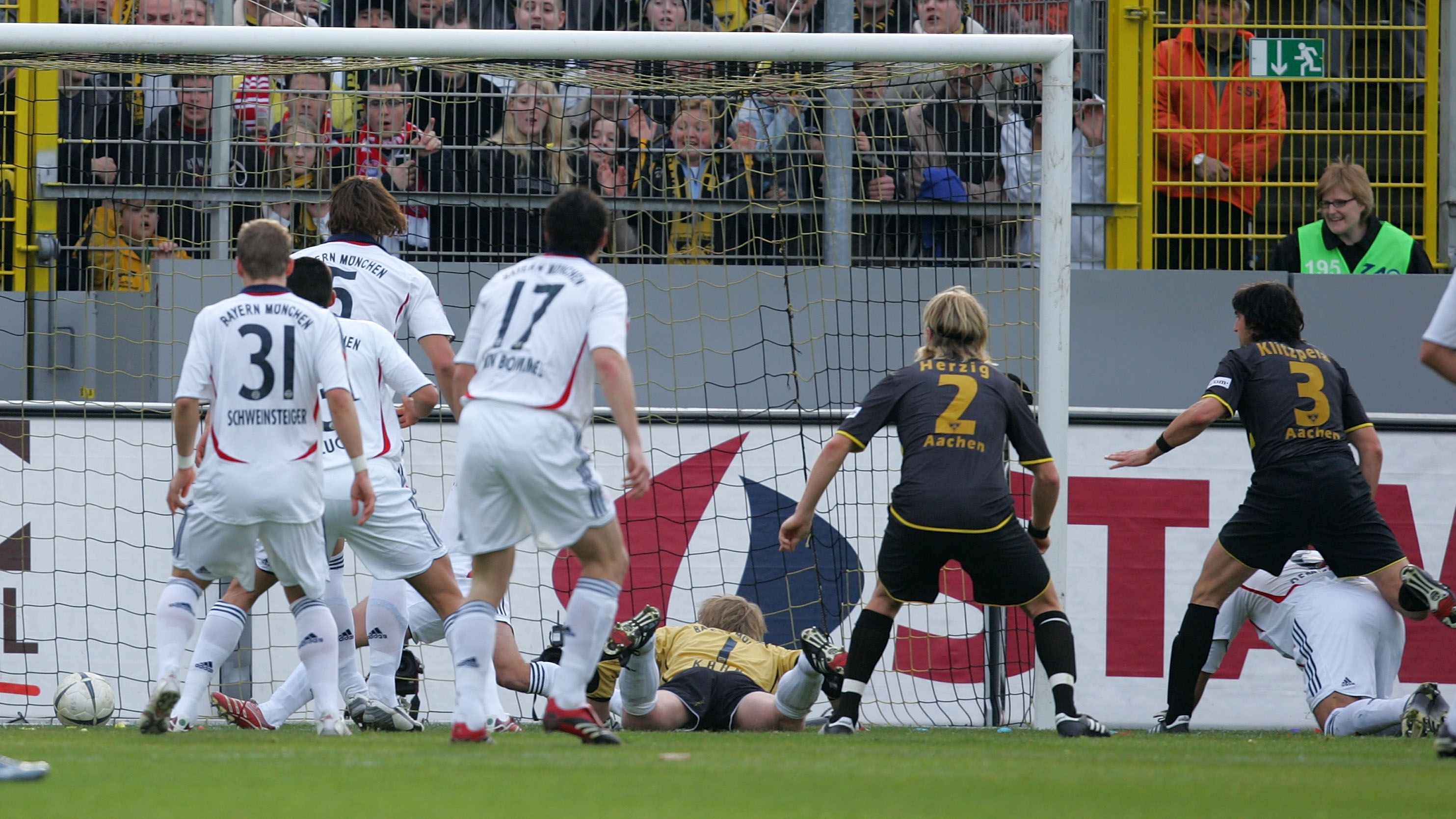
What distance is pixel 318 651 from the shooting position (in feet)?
18.5

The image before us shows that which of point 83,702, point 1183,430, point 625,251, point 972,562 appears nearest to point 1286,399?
point 1183,430

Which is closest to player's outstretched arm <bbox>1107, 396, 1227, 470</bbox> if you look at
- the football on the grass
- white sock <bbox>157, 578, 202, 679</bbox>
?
white sock <bbox>157, 578, 202, 679</bbox>

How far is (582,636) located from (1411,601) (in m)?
3.73

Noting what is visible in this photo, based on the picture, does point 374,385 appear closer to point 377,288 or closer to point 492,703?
point 377,288

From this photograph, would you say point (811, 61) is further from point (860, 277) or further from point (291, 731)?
point (291, 731)

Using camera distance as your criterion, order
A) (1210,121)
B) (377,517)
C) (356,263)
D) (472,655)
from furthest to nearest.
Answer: (1210,121) → (356,263) → (377,517) → (472,655)

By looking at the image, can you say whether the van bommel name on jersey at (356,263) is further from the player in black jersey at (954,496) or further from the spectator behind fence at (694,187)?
the spectator behind fence at (694,187)

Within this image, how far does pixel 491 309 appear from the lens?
500 centimetres

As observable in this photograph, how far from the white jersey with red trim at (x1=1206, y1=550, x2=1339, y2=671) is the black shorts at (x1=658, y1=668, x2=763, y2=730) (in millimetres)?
2186

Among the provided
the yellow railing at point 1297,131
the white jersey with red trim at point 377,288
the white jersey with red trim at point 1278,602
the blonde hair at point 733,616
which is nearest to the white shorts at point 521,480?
the white jersey with red trim at point 377,288

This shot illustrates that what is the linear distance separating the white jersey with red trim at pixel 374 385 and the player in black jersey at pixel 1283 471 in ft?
10.2

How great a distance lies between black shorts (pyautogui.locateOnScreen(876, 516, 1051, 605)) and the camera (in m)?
6.17

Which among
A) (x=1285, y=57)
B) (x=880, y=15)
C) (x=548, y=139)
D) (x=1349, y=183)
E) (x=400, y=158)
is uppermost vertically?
(x=880, y=15)

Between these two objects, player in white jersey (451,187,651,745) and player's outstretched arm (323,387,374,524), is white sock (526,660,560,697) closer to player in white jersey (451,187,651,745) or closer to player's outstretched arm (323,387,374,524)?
player's outstretched arm (323,387,374,524)
